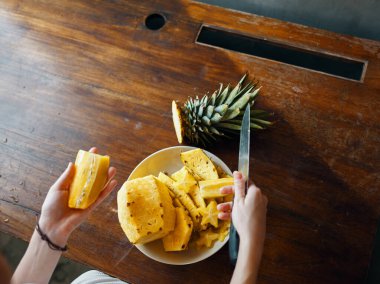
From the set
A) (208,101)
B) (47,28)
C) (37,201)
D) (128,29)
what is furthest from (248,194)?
(47,28)

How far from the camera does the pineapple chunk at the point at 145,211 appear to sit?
44.9 inches

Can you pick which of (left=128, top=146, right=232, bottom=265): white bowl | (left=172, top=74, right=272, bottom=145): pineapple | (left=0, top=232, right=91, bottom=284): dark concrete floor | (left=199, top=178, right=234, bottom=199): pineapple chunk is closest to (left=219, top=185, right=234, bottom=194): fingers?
(left=199, top=178, right=234, bottom=199): pineapple chunk

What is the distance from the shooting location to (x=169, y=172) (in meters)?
1.38

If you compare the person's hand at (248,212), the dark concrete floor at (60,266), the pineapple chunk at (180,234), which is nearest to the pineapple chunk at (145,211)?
the pineapple chunk at (180,234)

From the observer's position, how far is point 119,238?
4.34 ft

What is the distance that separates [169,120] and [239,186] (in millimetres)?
538

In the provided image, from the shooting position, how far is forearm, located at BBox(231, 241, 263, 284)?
3.40 feet

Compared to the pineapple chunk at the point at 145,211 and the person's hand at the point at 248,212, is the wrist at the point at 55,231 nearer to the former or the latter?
the pineapple chunk at the point at 145,211

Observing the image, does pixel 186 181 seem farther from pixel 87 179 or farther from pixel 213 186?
pixel 87 179

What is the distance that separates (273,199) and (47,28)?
1.42 meters

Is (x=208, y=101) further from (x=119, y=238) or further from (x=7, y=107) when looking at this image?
(x=7, y=107)

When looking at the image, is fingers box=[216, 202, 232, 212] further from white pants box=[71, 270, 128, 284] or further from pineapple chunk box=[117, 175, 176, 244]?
white pants box=[71, 270, 128, 284]

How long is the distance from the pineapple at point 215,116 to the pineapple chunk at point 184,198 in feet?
0.68

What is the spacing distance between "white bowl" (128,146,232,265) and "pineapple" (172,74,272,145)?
9 centimetres
